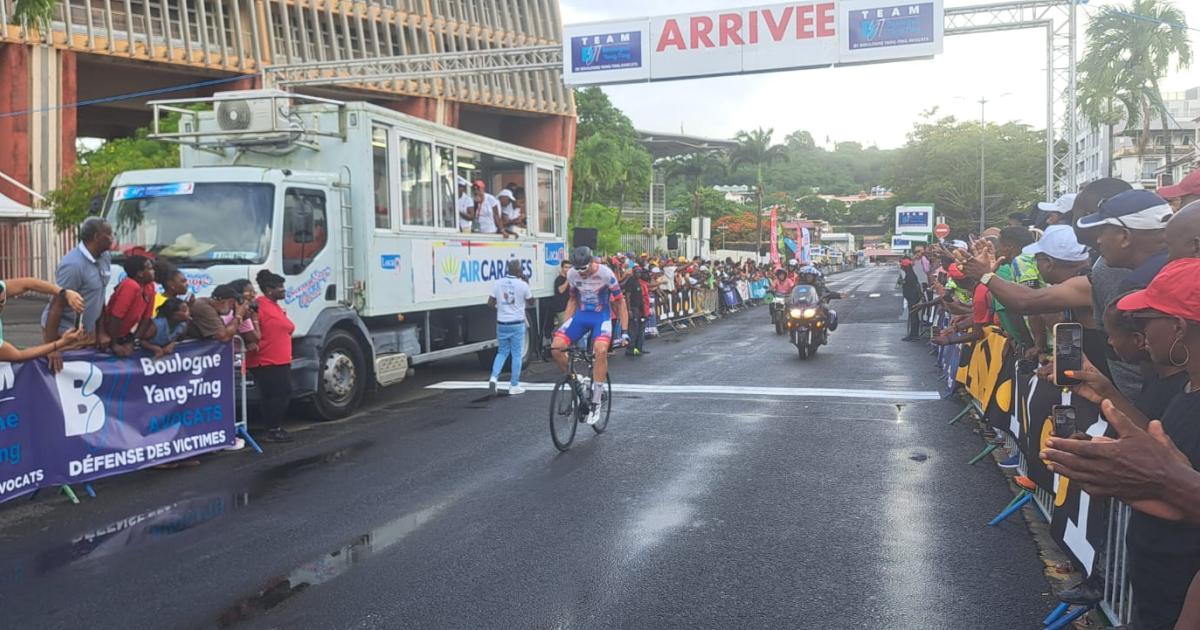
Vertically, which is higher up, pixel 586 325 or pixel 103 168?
pixel 103 168

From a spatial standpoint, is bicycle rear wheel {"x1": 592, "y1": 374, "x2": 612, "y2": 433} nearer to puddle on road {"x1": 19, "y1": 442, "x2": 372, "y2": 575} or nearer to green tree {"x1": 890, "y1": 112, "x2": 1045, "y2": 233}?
puddle on road {"x1": 19, "y1": 442, "x2": 372, "y2": 575}

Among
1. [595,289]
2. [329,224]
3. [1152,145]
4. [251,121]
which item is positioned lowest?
[595,289]

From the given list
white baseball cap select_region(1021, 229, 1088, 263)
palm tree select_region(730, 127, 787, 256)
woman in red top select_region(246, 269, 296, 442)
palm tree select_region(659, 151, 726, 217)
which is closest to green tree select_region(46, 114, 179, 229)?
woman in red top select_region(246, 269, 296, 442)

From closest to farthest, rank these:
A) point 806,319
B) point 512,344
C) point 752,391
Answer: point 512,344
point 752,391
point 806,319

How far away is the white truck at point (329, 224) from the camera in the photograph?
34.3ft

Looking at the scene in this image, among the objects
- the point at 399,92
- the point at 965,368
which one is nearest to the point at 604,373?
the point at 965,368

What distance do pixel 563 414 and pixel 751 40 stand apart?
13670 mm

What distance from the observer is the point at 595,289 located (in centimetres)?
990

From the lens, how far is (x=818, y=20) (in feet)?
65.6

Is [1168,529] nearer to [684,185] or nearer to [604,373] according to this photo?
[604,373]

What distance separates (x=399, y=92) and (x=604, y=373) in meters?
35.8

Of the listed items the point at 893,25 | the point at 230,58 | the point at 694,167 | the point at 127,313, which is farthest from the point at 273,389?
the point at 694,167

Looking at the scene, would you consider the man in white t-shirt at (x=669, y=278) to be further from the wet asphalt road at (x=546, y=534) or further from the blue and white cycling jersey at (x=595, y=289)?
the blue and white cycling jersey at (x=595, y=289)

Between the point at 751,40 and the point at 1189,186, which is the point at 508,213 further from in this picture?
the point at 1189,186
